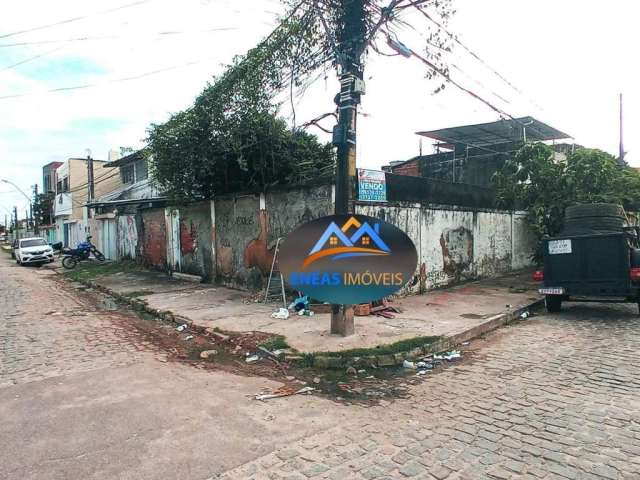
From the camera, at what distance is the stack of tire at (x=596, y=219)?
8.96 meters

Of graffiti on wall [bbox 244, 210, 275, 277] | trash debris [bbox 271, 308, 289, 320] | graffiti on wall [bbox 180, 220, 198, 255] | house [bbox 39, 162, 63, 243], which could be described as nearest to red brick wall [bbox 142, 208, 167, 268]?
graffiti on wall [bbox 180, 220, 198, 255]

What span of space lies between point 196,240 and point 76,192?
22.5 metres

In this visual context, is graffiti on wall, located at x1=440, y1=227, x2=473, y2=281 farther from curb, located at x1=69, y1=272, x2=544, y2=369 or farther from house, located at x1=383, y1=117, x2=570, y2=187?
house, located at x1=383, y1=117, x2=570, y2=187

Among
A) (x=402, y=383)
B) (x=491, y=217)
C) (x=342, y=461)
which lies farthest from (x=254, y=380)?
Result: (x=491, y=217)

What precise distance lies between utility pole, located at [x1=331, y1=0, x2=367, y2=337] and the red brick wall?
35.4ft

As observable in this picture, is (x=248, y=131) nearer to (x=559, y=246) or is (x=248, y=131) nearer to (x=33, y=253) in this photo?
(x=559, y=246)

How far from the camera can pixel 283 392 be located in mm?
4695

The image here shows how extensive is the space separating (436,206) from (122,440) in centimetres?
931

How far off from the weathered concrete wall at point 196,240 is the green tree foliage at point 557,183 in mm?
9024

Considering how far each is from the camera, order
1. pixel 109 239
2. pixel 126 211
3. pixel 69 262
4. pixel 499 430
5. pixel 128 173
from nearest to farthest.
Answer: pixel 499 430 < pixel 126 211 < pixel 69 262 < pixel 109 239 < pixel 128 173

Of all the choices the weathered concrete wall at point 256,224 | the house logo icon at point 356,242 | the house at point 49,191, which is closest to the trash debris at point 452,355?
the house logo icon at point 356,242

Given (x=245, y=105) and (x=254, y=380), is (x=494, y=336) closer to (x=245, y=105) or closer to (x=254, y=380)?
(x=254, y=380)

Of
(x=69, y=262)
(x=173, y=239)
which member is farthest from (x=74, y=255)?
(x=173, y=239)

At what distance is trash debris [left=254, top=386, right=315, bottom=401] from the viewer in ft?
14.9
